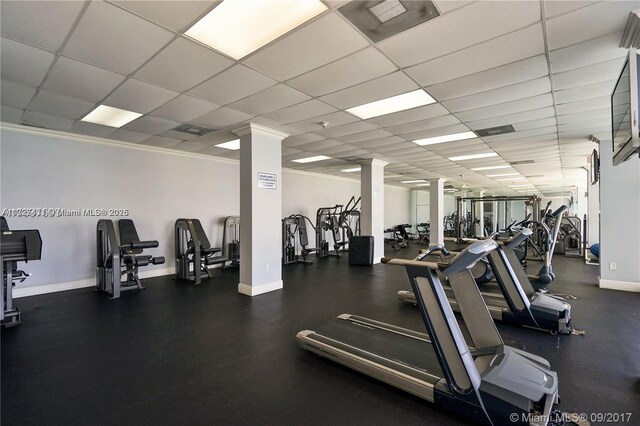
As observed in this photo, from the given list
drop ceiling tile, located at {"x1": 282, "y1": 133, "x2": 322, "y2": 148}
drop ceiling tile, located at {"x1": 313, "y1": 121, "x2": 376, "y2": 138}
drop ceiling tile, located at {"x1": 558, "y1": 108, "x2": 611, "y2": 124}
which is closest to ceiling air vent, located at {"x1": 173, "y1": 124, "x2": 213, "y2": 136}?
drop ceiling tile, located at {"x1": 282, "y1": 133, "x2": 322, "y2": 148}

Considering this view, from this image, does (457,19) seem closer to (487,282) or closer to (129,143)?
(487,282)

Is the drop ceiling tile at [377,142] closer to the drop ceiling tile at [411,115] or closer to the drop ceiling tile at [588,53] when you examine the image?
the drop ceiling tile at [411,115]

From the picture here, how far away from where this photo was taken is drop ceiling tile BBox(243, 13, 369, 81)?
2191mm

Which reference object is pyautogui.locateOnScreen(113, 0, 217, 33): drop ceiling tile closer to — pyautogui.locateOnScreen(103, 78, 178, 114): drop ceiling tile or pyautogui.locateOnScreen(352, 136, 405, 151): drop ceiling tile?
pyautogui.locateOnScreen(103, 78, 178, 114): drop ceiling tile

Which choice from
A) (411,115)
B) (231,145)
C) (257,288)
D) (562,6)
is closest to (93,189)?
(231,145)

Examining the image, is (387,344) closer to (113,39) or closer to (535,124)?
(113,39)

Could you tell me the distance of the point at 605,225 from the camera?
493 cm

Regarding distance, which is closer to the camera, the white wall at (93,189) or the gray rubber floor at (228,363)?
the gray rubber floor at (228,363)

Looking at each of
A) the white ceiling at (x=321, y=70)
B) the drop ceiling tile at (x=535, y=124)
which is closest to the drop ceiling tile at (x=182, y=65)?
the white ceiling at (x=321, y=70)

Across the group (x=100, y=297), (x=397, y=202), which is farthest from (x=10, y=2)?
(x=397, y=202)

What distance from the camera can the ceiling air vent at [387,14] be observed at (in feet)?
6.39

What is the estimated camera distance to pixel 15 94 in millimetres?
3361

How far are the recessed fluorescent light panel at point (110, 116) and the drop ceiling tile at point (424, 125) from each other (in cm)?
381

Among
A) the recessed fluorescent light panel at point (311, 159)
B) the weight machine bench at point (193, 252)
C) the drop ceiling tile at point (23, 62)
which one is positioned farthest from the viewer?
the recessed fluorescent light panel at point (311, 159)
